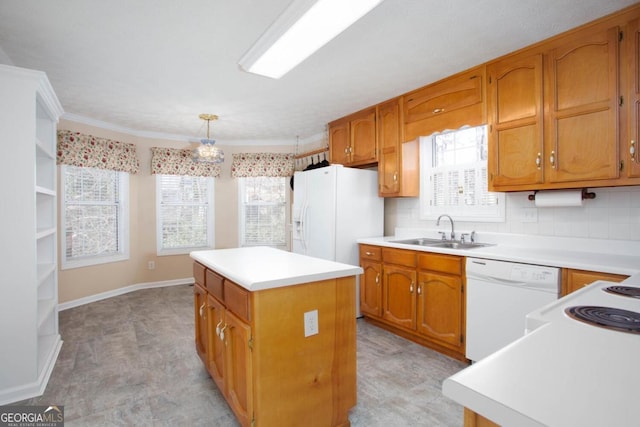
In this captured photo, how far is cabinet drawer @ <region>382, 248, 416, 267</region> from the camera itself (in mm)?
2957

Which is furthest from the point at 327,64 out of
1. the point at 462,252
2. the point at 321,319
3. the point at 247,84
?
the point at 321,319

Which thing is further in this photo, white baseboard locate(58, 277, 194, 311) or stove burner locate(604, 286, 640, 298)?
white baseboard locate(58, 277, 194, 311)

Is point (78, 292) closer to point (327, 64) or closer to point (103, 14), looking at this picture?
point (103, 14)

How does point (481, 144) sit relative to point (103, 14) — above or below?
below

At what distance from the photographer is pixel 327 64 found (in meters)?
2.70

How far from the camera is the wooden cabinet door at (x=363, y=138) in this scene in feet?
12.4

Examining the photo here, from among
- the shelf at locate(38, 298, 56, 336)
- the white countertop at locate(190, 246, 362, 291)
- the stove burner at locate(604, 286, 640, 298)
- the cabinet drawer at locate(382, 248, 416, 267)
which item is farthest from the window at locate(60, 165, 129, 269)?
the stove burner at locate(604, 286, 640, 298)

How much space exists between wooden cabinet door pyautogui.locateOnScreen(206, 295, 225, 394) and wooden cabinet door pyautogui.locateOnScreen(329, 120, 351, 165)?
2.61m

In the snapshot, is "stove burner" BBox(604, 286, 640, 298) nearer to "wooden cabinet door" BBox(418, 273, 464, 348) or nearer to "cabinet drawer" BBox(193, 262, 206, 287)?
"wooden cabinet door" BBox(418, 273, 464, 348)

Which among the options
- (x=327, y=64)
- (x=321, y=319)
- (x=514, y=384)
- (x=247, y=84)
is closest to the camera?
(x=514, y=384)

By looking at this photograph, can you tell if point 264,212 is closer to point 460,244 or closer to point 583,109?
point 460,244

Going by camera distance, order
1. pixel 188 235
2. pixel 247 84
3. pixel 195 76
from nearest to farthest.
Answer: pixel 195 76
pixel 247 84
pixel 188 235

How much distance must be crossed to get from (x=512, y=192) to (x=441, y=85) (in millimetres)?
1158

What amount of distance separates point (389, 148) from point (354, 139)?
0.61 m
